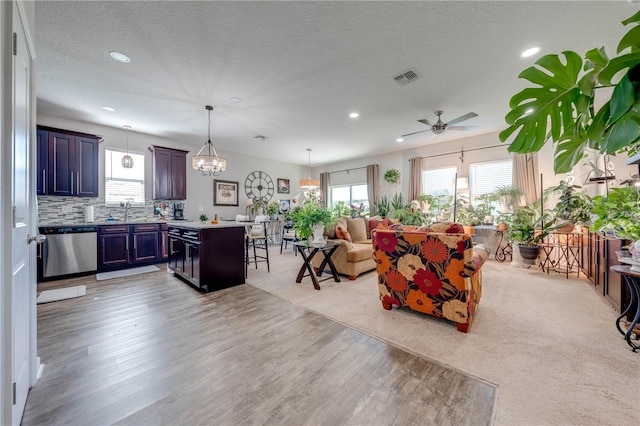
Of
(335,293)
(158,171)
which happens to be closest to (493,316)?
(335,293)

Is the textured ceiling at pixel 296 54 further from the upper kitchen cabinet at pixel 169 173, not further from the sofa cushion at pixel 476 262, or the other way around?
the sofa cushion at pixel 476 262

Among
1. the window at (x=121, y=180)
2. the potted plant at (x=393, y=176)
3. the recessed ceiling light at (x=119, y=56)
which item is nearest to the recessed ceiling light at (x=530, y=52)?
the potted plant at (x=393, y=176)

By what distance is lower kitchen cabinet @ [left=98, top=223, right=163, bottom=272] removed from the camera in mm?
4391

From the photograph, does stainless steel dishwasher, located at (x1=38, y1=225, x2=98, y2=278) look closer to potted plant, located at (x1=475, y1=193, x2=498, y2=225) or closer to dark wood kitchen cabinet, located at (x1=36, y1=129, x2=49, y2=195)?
dark wood kitchen cabinet, located at (x1=36, y1=129, x2=49, y2=195)

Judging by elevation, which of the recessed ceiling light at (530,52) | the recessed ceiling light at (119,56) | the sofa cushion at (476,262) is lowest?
the sofa cushion at (476,262)

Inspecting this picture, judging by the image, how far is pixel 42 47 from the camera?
99.3 inches

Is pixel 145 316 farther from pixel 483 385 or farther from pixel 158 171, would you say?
pixel 158 171

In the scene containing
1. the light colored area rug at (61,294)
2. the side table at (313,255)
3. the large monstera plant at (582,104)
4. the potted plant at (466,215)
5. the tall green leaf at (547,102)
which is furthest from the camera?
the potted plant at (466,215)

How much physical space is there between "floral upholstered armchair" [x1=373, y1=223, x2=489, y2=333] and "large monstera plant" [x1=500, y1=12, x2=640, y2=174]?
131cm

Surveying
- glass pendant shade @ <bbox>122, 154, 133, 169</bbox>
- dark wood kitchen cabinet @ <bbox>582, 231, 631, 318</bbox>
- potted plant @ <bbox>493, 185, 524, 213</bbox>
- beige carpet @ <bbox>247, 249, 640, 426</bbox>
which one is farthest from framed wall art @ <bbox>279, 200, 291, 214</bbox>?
dark wood kitchen cabinet @ <bbox>582, 231, 631, 318</bbox>

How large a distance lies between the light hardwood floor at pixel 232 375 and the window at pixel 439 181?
17.1 feet

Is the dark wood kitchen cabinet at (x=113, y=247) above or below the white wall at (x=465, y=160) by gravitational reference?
below

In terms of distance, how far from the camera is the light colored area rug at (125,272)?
407 cm

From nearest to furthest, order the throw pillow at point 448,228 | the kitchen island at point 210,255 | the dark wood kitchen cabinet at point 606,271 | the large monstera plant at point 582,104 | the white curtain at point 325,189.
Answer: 1. the large monstera plant at point 582,104
2. the throw pillow at point 448,228
3. the dark wood kitchen cabinet at point 606,271
4. the kitchen island at point 210,255
5. the white curtain at point 325,189
